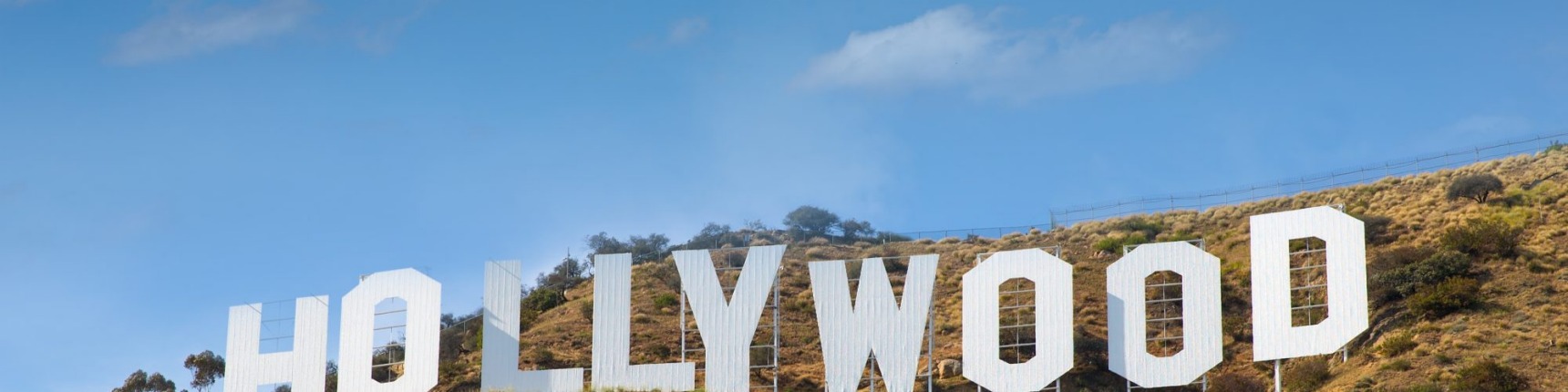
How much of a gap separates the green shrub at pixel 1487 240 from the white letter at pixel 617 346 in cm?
1752

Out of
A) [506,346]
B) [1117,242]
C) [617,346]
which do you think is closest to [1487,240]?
[1117,242]

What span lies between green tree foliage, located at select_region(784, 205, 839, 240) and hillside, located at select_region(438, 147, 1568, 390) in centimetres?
335

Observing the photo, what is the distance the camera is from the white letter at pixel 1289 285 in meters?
31.9

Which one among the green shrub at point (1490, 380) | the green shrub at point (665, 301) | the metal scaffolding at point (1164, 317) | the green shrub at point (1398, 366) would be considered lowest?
the green shrub at point (1490, 380)

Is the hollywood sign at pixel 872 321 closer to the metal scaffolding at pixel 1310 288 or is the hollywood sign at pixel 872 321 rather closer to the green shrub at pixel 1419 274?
the metal scaffolding at pixel 1310 288

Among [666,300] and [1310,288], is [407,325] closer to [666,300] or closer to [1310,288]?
[666,300]

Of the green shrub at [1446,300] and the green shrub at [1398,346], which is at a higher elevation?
the green shrub at [1446,300]

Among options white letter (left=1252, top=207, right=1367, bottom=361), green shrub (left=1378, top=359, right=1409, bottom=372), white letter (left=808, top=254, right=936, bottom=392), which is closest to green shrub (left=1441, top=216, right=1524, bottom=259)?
green shrub (left=1378, top=359, right=1409, bottom=372)

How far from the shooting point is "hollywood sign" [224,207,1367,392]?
32562 mm

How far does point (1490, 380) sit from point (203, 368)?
32.1m

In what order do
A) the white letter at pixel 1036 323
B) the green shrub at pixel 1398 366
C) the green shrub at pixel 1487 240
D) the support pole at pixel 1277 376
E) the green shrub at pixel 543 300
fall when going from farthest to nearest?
the green shrub at pixel 543 300 < the green shrub at pixel 1487 240 < the white letter at pixel 1036 323 < the green shrub at pixel 1398 366 < the support pole at pixel 1277 376

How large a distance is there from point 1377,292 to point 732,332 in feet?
A: 46.3

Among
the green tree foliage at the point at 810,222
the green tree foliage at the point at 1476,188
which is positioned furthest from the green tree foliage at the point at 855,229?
the green tree foliage at the point at 1476,188

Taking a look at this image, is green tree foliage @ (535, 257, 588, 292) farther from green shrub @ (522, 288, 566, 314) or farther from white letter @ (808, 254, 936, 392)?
white letter @ (808, 254, 936, 392)
